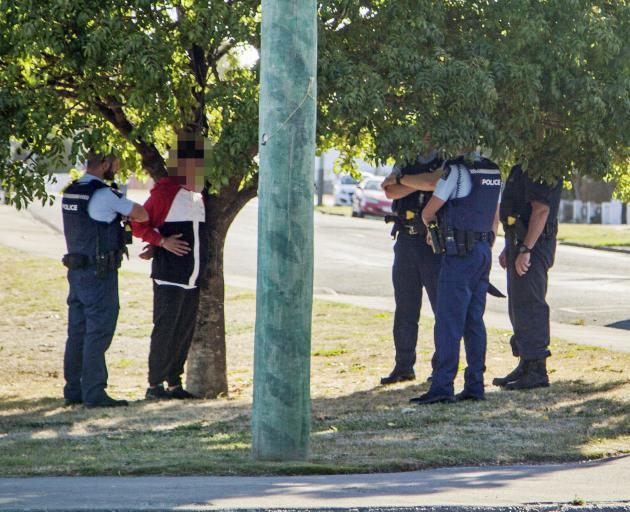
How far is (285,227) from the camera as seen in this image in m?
6.19

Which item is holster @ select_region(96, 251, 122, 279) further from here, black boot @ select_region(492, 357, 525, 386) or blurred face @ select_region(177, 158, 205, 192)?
black boot @ select_region(492, 357, 525, 386)

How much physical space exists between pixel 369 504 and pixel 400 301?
17.2 feet

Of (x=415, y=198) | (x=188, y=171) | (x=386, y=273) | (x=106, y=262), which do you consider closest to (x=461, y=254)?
(x=415, y=198)

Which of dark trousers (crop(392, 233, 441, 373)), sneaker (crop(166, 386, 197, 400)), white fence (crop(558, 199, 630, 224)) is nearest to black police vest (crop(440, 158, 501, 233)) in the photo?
dark trousers (crop(392, 233, 441, 373))

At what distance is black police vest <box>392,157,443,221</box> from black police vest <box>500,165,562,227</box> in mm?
606

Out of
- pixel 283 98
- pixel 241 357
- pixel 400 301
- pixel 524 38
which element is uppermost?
pixel 524 38

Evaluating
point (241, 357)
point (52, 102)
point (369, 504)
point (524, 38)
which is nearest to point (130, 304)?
point (241, 357)

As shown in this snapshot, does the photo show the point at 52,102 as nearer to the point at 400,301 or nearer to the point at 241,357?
the point at 400,301

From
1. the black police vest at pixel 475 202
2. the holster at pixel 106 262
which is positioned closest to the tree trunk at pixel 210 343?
the holster at pixel 106 262

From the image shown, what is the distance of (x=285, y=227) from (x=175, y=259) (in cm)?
334

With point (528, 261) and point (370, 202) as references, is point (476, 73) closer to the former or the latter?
Result: point (528, 261)

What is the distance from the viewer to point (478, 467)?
6.33 metres

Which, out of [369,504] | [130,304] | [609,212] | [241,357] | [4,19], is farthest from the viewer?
[609,212]

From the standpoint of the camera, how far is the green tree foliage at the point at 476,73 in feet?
26.2
